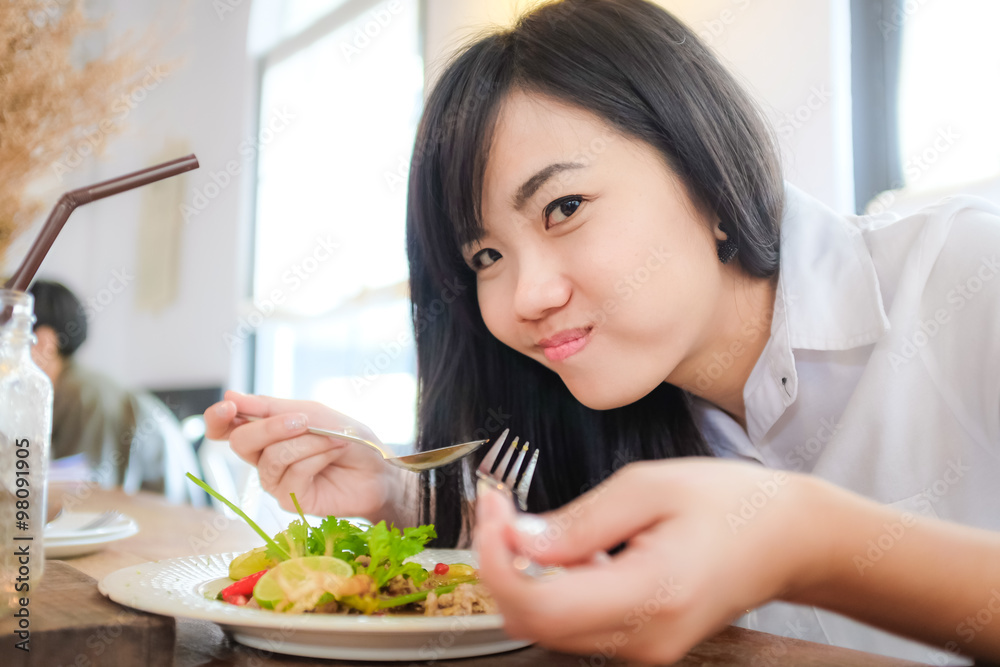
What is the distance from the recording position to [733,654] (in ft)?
1.93

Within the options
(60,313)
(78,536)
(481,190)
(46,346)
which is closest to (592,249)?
(481,190)

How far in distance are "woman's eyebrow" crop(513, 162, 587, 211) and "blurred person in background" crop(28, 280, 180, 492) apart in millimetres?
2322

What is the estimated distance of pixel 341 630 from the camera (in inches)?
20.6

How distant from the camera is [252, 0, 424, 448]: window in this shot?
13.4ft

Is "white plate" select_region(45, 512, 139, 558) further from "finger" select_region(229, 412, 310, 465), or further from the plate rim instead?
the plate rim

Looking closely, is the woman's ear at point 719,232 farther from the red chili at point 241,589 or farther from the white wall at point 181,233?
the white wall at point 181,233

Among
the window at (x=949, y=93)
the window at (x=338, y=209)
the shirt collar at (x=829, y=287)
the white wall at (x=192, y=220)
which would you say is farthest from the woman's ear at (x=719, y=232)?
the window at (x=338, y=209)

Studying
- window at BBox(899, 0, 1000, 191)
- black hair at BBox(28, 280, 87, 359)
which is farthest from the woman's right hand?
black hair at BBox(28, 280, 87, 359)

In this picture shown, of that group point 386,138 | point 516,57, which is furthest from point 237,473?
point 516,57

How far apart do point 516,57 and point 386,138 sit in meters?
3.39

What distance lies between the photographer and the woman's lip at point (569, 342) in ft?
3.27

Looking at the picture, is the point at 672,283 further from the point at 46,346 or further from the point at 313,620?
the point at 46,346

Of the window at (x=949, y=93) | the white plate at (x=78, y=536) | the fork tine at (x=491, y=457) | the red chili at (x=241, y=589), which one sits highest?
the window at (x=949, y=93)

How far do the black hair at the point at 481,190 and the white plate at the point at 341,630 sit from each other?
0.62m
